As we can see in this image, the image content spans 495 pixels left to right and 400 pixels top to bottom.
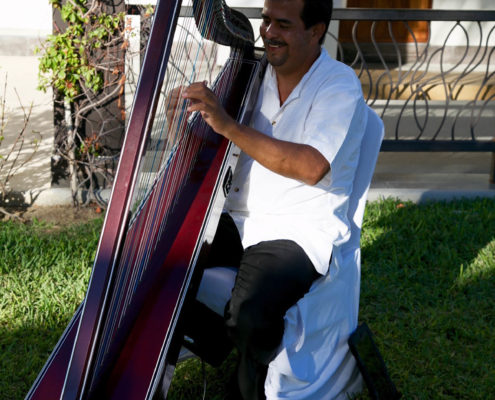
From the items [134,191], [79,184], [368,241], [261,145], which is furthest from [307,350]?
[79,184]

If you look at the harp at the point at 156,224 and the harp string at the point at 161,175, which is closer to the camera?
the harp at the point at 156,224

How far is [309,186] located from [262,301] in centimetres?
45

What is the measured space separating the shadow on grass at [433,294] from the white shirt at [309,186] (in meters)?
0.82

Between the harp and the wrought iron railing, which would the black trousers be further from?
the wrought iron railing

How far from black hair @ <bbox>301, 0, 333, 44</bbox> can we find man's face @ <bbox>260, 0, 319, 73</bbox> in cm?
1

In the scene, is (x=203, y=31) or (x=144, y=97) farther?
(x=203, y=31)

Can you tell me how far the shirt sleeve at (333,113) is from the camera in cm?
226

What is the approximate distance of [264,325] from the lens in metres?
2.25

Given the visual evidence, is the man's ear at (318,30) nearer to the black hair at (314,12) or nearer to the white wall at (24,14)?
the black hair at (314,12)

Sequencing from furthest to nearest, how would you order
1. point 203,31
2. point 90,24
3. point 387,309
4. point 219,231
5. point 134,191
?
1. point 90,24
2. point 387,309
3. point 219,231
4. point 203,31
5. point 134,191

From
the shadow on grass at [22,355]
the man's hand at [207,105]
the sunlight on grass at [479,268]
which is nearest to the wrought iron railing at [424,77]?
the sunlight on grass at [479,268]

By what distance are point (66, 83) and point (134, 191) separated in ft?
11.3

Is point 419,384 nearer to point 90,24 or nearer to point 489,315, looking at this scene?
point 489,315

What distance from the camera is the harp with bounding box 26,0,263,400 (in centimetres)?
140
